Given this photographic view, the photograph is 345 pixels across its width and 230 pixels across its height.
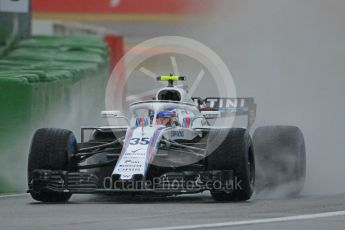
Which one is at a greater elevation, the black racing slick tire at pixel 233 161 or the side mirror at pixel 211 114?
the side mirror at pixel 211 114

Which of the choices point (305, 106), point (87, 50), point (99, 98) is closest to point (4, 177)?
point (305, 106)

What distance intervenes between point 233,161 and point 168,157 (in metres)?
0.81

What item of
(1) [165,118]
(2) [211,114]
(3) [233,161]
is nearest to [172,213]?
(3) [233,161]

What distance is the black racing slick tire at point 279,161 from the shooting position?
46.4 feet

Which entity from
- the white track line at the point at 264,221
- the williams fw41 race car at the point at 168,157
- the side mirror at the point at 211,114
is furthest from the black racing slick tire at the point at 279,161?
the white track line at the point at 264,221

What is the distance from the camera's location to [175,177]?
505 inches

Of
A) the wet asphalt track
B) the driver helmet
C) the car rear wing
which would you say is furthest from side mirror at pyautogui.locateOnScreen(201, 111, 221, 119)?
the wet asphalt track

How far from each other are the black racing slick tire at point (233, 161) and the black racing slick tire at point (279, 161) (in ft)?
3.63

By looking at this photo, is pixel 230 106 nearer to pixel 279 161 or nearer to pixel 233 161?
pixel 279 161

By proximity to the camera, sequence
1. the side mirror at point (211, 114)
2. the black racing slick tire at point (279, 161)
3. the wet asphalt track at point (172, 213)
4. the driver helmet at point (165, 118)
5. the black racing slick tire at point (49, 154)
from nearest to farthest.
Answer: the wet asphalt track at point (172, 213), the black racing slick tire at point (49, 154), the driver helmet at point (165, 118), the black racing slick tire at point (279, 161), the side mirror at point (211, 114)

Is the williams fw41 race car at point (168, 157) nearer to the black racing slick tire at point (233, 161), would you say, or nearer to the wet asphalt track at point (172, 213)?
the black racing slick tire at point (233, 161)

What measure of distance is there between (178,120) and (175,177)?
1311mm

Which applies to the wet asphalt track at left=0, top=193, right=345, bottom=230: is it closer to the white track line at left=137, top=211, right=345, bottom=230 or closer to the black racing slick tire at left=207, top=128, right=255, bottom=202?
the white track line at left=137, top=211, right=345, bottom=230

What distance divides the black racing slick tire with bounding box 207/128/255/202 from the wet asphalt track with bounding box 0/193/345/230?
Answer: 0.52 feet
